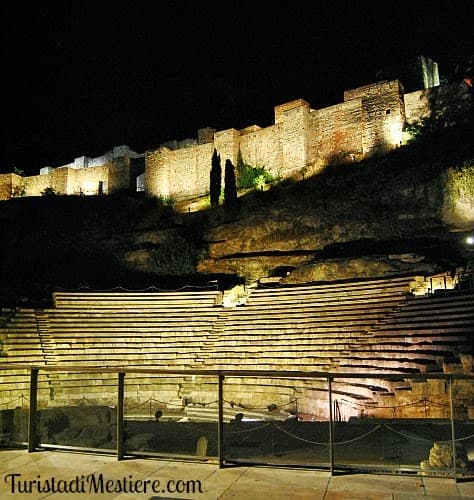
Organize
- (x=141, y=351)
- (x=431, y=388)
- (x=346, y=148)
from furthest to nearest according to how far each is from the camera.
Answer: (x=346, y=148) < (x=141, y=351) < (x=431, y=388)

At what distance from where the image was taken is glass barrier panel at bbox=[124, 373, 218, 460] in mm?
7332

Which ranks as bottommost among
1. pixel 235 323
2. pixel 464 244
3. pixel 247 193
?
pixel 235 323

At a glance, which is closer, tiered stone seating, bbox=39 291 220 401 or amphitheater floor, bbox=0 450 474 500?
amphitheater floor, bbox=0 450 474 500

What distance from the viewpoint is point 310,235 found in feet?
81.3

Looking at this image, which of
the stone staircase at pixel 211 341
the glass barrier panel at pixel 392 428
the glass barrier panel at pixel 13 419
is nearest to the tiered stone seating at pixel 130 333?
the stone staircase at pixel 211 341

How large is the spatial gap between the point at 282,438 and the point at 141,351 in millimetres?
8155

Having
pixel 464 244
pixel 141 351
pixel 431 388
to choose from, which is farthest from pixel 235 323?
pixel 464 244

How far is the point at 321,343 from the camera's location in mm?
12766

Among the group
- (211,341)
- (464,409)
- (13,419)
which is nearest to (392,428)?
(464,409)

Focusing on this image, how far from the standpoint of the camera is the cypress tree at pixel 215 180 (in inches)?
1380

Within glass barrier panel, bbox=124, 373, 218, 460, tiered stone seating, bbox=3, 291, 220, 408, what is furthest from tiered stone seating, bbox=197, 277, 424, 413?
tiered stone seating, bbox=3, 291, 220, 408

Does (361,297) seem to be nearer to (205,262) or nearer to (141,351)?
(141,351)

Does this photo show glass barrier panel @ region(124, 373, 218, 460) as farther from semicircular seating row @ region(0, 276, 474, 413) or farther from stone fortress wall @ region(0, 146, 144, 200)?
stone fortress wall @ region(0, 146, 144, 200)

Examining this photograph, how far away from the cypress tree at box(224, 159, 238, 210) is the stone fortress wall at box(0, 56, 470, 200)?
74 cm
